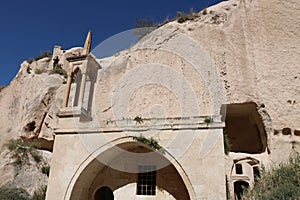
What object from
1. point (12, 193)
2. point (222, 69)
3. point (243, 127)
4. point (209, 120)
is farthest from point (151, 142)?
point (243, 127)

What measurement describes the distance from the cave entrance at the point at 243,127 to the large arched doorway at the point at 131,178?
5.72 meters

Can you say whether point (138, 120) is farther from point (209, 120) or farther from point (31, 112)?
point (31, 112)

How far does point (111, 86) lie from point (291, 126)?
11.3m

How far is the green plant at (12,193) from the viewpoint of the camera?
12.9 m

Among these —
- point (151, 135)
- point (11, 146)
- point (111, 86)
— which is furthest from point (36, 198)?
point (111, 86)

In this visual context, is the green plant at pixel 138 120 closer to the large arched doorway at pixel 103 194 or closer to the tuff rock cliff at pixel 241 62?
the large arched doorway at pixel 103 194

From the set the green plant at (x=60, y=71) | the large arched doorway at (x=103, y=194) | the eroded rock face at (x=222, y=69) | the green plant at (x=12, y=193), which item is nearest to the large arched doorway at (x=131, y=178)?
the large arched doorway at (x=103, y=194)

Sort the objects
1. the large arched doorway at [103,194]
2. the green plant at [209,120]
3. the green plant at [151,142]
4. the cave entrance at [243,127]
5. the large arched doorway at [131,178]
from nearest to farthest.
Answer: the green plant at [209,120], the green plant at [151,142], the large arched doorway at [131,178], the large arched doorway at [103,194], the cave entrance at [243,127]

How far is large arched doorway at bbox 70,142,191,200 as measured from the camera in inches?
443

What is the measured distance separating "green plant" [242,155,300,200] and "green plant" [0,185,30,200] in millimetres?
10466

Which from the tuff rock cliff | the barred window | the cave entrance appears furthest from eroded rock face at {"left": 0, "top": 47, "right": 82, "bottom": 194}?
the cave entrance

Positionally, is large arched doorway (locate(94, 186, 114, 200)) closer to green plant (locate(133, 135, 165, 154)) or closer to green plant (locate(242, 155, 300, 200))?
green plant (locate(133, 135, 165, 154))

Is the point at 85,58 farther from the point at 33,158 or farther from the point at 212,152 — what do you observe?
the point at 212,152

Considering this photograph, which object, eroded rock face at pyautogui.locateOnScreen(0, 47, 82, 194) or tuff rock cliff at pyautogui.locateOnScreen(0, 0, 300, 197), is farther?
eroded rock face at pyautogui.locateOnScreen(0, 47, 82, 194)
